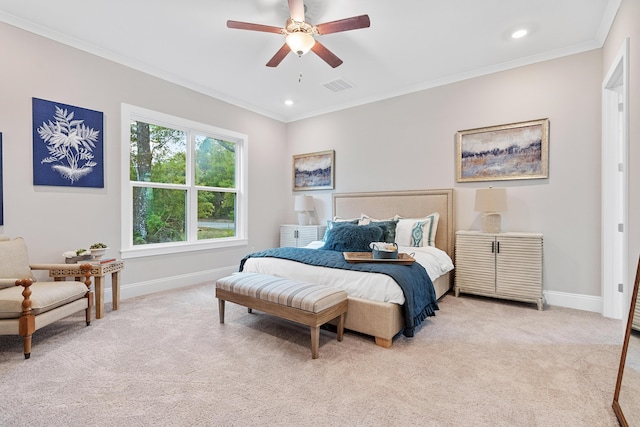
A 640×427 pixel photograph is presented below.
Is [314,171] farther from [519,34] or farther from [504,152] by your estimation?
[519,34]

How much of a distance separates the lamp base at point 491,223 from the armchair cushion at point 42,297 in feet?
14.2

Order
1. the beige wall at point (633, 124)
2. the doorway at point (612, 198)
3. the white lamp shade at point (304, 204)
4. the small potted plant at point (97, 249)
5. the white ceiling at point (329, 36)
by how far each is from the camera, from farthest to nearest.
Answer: the white lamp shade at point (304, 204) < the small potted plant at point (97, 249) < the doorway at point (612, 198) < the white ceiling at point (329, 36) < the beige wall at point (633, 124)

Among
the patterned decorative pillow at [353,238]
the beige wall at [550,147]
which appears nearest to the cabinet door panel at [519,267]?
Result: the beige wall at [550,147]

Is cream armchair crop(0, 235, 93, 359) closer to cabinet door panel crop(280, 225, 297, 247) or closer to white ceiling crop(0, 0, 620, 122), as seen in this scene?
white ceiling crop(0, 0, 620, 122)

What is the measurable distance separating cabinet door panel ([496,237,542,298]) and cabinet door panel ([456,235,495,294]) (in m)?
0.08

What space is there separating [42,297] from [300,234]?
3.44 meters

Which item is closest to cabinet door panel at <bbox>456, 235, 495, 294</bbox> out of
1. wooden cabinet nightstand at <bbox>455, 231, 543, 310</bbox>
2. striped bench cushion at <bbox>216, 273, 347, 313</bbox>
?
wooden cabinet nightstand at <bbox>455, 231, 543, 310</bbox>

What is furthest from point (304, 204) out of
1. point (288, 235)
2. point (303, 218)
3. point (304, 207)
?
point (288, 235)

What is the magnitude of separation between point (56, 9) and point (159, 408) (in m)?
3.49

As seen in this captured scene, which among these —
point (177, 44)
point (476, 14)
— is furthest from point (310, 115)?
point (476, 14)

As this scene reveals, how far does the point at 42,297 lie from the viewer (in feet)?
7.73

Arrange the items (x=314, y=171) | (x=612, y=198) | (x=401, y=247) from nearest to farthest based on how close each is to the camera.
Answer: (x=612, y=198) < (x=401, y=247) < (x=314, y=171)

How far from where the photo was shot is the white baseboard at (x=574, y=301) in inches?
128

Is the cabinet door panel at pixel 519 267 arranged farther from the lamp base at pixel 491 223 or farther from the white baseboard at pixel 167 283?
the white baseboard at pixel 167 283
